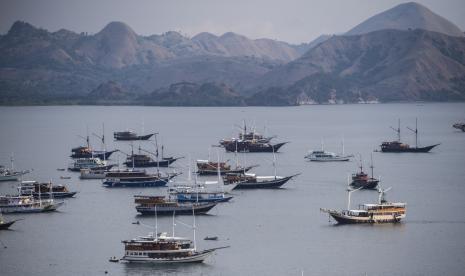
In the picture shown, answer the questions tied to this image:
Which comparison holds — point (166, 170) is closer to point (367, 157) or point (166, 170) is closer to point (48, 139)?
point (367, 157)

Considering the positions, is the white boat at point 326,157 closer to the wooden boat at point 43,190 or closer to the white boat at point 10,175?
the white boat at point 10,175

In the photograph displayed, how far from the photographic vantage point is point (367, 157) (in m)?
92.0

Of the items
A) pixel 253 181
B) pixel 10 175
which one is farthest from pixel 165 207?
pixel 10 175

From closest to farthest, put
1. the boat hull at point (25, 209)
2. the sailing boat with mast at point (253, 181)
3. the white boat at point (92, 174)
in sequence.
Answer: the boat hull at point (25, 209) → the sailing boat with mast at point (253, 181) → the white boat at point (92, 174)

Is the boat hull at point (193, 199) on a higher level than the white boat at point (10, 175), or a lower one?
lower

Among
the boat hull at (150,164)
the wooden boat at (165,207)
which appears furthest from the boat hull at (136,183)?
the boat hull at (150,164)

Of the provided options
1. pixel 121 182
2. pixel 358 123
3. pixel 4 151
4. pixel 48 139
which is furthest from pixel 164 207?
pixel 358 123

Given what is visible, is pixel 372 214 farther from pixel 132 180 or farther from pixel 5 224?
pixel 132 180

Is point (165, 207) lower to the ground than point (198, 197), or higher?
lower

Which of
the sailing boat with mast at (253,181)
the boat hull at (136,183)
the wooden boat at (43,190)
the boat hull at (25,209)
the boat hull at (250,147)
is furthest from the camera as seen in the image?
→ the boat hull at (250,147)

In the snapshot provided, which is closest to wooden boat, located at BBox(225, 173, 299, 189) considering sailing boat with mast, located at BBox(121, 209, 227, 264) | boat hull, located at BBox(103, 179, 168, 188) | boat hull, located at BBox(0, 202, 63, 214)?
boat hull, located at BBox(103, 179, 168, 188)

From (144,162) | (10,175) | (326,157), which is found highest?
(144,162)

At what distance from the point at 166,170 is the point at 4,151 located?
26.6 m

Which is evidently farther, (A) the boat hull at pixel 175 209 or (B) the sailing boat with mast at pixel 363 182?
(B) the sailing boat with mast at pixel 363 182
